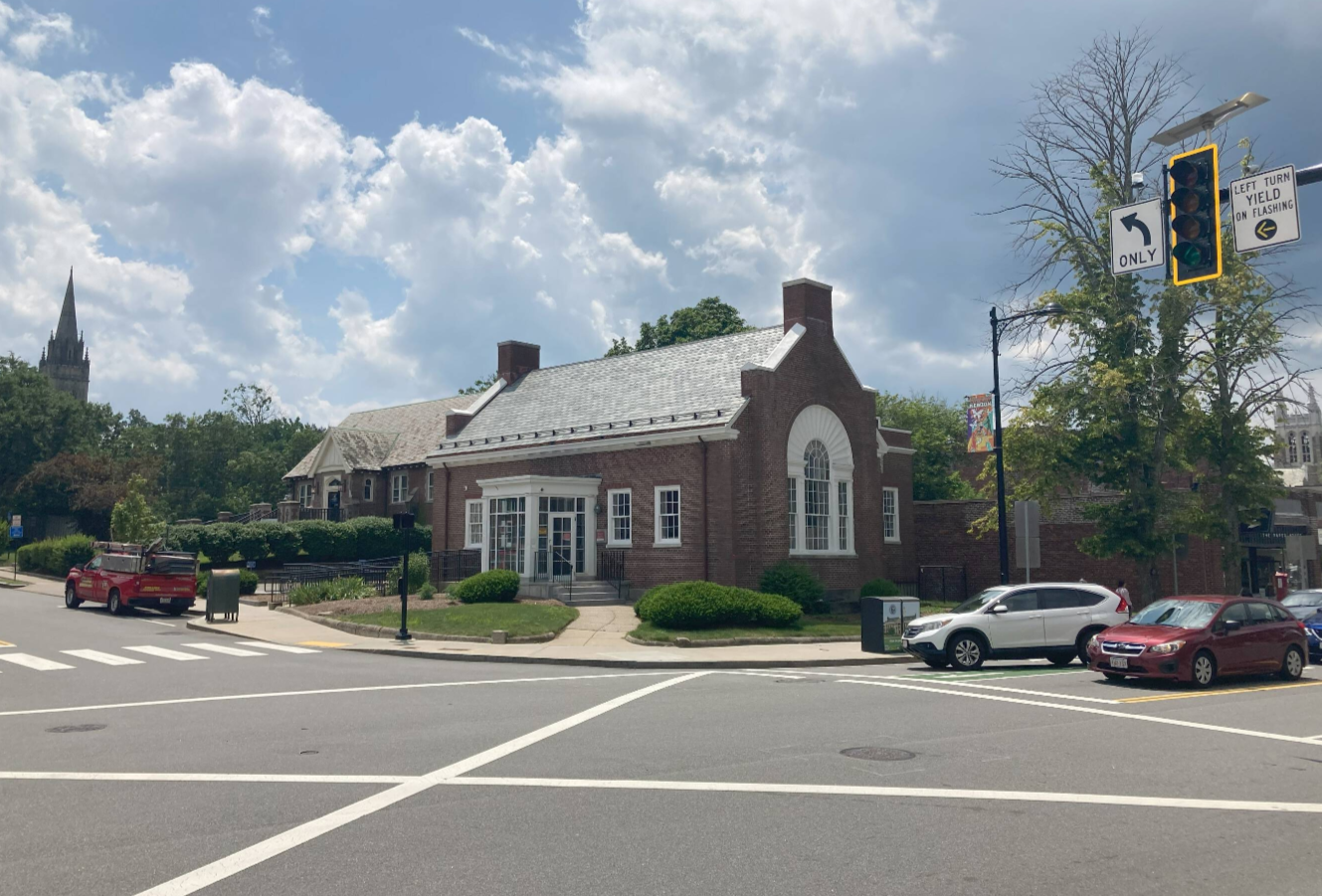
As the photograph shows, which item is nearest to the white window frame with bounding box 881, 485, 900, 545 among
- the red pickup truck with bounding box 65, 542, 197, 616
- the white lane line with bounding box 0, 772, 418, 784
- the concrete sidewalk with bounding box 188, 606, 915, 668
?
the concrete sidewalk with bounding box 188, 606, 915, 668

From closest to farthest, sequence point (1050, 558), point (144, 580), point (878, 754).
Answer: point (878, 754), point (144, 580), point (1050, 558)

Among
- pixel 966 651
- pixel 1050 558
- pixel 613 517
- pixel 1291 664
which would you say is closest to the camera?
pixel 1291 664

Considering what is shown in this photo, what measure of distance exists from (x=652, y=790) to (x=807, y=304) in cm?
2535

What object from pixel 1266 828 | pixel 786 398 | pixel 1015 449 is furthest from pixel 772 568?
pixel 1266 828

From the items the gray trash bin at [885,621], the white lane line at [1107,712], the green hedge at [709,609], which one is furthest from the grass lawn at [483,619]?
the white lane line at [1107,712]

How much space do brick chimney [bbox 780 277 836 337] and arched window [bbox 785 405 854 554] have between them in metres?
2.68

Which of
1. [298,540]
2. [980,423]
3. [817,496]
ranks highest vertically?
[980,423]

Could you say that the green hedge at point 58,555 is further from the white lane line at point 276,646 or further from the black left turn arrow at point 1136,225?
the black left turn arrow at point 1136,225

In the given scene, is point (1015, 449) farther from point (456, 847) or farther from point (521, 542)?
point (456, 847)

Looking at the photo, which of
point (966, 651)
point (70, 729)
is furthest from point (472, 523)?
point (70, 729)

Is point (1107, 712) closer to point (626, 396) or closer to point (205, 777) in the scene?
point (205, 777)

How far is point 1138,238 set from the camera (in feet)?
37.8

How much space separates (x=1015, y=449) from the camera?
2731 cm

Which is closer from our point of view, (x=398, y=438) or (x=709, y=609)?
(x=709, y=609)
